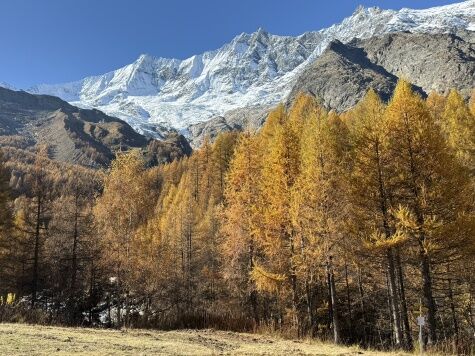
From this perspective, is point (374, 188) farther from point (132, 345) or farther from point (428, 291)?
point (132, 345)

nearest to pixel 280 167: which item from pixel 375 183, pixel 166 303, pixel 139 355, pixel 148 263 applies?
pixel 375 183

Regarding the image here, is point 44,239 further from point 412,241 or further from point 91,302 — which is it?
point 412,241

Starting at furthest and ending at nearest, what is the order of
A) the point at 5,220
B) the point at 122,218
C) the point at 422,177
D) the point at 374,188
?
1. the point at 5,220
2. the point at 122,218
3. the point at 374,188
4. the point at 422,177

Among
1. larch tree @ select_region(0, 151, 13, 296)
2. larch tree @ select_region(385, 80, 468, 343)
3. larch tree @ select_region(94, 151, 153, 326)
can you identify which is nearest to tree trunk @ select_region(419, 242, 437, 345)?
larch tree @ select_region(385, 80, 468, 343)

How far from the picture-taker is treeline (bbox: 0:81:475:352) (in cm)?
1831

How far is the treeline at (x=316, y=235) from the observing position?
18.3m

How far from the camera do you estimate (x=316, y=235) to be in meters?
19.2

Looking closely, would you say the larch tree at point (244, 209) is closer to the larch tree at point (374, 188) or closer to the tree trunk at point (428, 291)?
the larch tree at point (374, 188)

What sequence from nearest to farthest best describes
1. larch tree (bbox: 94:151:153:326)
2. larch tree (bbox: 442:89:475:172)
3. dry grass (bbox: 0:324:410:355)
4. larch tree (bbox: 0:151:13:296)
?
dry grass (bbox: 0:324:410:355) → larch tree (bbox: 94:151:153:326) → larch tree (bbox: 442:89:475:172) → larch tree (bbox: 0:151:13:296)

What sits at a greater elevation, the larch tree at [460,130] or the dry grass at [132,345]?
the larch tree at [460,130]

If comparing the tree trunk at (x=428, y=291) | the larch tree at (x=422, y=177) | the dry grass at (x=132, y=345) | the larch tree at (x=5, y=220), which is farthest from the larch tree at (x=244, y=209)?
the larch tree at (x=5, y=220)

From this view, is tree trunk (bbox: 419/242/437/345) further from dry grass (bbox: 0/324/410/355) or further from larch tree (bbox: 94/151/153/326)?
larch tree (bbox: 94/151/153/326)

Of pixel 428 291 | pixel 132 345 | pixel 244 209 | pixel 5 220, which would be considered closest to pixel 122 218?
pixel 5 220

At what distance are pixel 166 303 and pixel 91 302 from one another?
6.55 m
